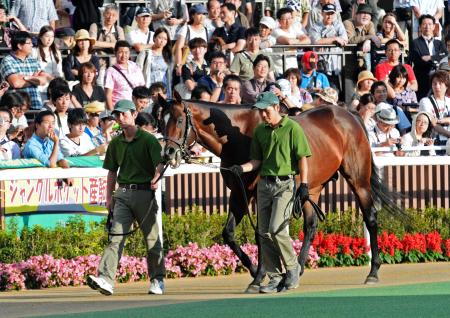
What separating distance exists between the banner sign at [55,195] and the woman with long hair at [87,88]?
264cm

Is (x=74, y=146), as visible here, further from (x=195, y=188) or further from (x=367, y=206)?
(x=367, y=206)

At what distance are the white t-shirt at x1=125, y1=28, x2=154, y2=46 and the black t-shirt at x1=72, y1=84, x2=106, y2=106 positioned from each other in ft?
5.48

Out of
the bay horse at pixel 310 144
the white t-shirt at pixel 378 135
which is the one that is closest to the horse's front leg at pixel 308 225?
the bay horse at pixel 310 144

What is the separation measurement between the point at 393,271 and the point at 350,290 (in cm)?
219

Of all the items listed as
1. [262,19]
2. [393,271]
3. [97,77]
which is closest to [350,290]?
[393,271]

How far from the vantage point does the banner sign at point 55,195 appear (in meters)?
12.7

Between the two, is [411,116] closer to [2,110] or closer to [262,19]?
[262,19]

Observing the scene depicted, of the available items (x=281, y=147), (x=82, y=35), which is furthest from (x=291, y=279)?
(x=82, y=35)

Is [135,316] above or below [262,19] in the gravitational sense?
below

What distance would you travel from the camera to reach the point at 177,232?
13648 mm

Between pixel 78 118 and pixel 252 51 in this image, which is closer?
pixel 78 118

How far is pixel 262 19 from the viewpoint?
18.3 m

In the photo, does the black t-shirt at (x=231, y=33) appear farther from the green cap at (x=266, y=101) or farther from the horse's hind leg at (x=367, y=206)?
the green cap at (x=266, y=101)

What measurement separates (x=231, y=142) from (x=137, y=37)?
5.87 meters
